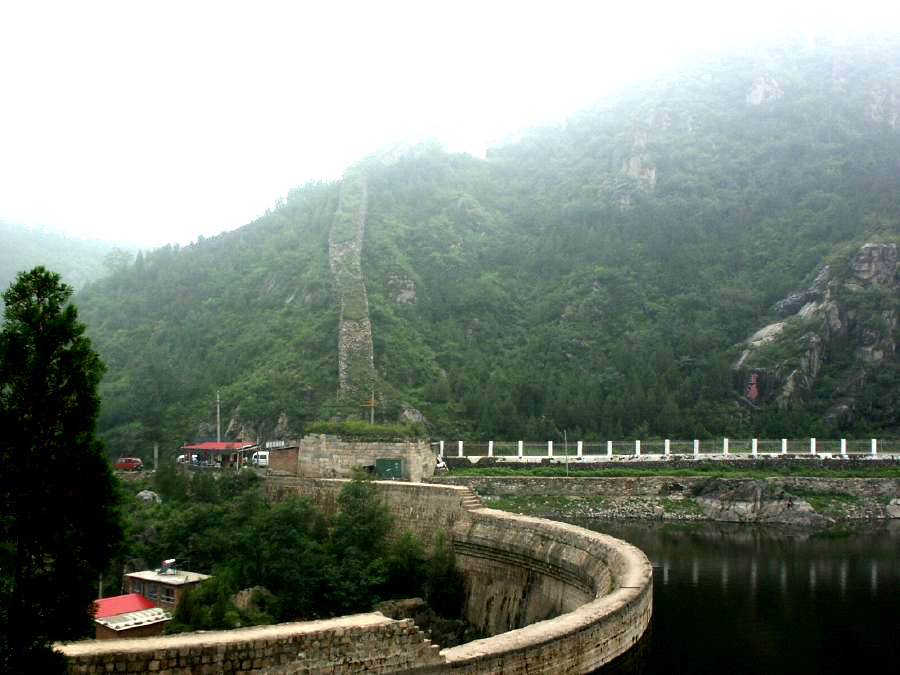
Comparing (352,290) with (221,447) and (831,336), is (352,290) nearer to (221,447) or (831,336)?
(221,447)

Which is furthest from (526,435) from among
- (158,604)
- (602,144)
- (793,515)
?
(602,144)

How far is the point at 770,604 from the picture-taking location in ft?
68.0

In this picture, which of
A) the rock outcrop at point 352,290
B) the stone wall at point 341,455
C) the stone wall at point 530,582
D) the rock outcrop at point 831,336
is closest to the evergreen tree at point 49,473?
the stone wall at point 530,582

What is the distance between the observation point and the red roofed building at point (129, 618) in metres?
15.9

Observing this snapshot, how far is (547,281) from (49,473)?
60681 mm

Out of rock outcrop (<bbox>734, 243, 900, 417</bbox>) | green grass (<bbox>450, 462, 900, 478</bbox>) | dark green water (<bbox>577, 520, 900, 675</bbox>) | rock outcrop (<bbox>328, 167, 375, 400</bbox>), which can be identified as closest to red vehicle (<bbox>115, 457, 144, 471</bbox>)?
rock outcrop (<bbox>328, 167, 375, 400</bbox>)

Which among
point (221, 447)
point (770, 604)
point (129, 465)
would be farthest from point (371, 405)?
point (770, 604)

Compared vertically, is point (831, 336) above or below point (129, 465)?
above

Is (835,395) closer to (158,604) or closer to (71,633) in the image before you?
(158,604)

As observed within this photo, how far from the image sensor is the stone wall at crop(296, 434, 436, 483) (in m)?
28.6

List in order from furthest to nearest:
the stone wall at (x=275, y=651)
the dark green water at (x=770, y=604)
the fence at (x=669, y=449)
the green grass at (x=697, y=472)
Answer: the fence at (x=669, y=449) → the green grass at (x=697, y=472) → the dark green water at (x=770, y=604) → the stone wall at (x=275, y=651)

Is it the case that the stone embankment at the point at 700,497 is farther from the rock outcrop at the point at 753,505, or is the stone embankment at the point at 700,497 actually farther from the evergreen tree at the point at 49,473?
the evergreen tree at the point at 49,473

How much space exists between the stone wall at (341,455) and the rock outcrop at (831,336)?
31.0 meters

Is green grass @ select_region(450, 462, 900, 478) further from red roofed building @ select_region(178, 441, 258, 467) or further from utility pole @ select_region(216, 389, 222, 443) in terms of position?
utility pole @ select_region(216, 389, 222, 443)
